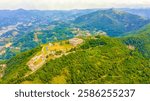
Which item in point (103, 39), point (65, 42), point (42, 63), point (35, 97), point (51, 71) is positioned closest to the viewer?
point (35, 97)

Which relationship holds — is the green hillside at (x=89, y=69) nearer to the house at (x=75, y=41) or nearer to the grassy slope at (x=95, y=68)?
the grassy slope at (x=95, y=68)

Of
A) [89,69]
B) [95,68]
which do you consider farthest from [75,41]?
[95,68]

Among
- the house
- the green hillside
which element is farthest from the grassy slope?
the house

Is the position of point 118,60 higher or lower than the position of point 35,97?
lower

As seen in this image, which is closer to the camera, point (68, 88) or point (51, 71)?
point (68, 88)

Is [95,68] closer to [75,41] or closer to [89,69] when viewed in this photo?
[89,69]

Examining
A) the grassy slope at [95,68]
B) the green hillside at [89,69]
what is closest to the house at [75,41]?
the green hillside at [89,69]

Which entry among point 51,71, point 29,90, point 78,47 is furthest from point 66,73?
point 29,90

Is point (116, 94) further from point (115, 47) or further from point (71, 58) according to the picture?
point (115, 47)
